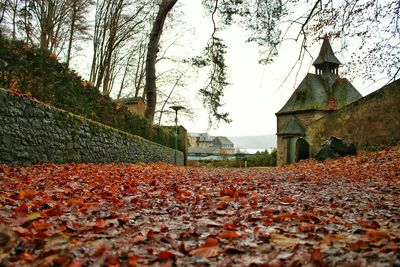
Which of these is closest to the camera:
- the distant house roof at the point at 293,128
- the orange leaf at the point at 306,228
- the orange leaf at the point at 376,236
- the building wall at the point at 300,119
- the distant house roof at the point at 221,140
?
the orange leaf at the point at 376,236

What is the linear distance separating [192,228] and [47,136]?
215 inches

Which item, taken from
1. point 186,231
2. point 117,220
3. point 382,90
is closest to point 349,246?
point 186,231

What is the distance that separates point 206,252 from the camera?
1.89 metres

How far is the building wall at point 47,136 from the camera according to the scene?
18.8ft

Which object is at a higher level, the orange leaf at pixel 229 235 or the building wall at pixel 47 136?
the building wall at pixel 47 136

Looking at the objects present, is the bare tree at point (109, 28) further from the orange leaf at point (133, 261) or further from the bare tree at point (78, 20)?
the orange leaf at point (133, 261)

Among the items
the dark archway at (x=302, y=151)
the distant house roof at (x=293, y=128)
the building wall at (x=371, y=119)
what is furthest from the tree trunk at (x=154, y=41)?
the distant house roof at (x=293, y=128)

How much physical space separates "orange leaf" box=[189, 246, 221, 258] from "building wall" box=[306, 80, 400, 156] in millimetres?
11419

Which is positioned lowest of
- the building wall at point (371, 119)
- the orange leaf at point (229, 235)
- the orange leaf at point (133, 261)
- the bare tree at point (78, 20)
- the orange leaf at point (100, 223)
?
the orange leaf at point (133, 261)

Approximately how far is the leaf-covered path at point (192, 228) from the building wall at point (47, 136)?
5.95 ft

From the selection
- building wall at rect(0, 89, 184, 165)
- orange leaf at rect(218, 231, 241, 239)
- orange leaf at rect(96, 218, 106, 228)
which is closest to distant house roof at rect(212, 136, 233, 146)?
building wall at rect(0, 89, 184, 165)

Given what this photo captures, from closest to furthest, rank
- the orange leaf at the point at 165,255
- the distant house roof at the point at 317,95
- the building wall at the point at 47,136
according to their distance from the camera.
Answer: the orange leaf at the point at 165,255 → the building wall at the point at 47,136 → the distant house roof at the point at 317,95

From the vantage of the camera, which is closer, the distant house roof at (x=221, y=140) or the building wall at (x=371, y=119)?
the building wall at (x=371, y=119)

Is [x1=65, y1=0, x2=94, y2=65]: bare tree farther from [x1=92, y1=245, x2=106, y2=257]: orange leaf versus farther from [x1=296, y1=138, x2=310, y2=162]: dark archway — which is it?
[x1=92, y1=245, x2=106, y2=257]: orange leaf
